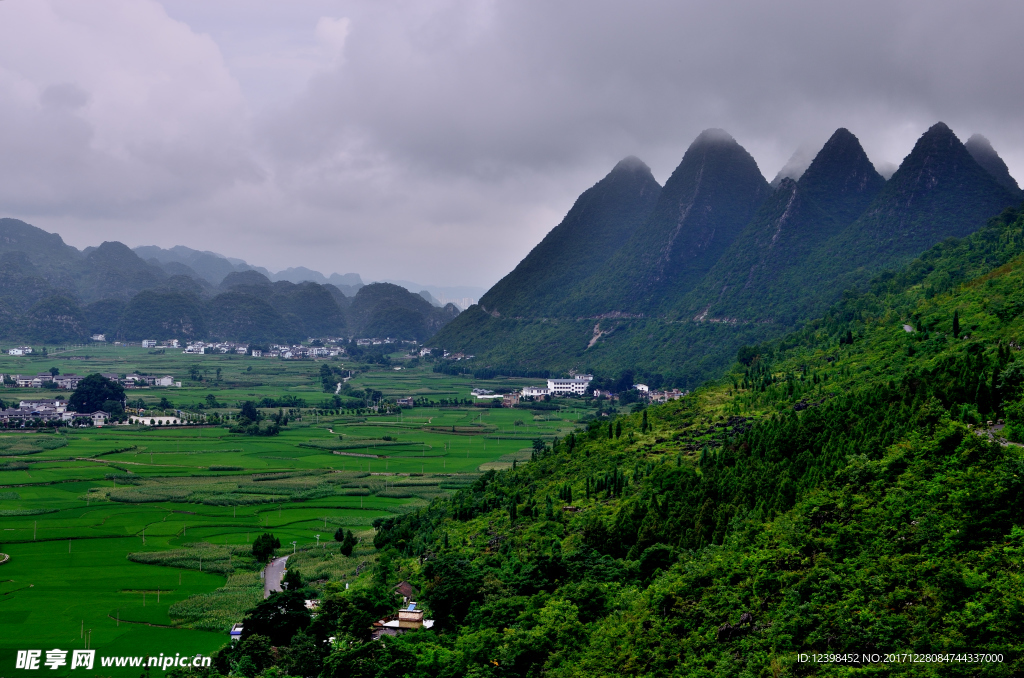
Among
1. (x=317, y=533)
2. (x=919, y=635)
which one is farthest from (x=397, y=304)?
(x=919, y=635)

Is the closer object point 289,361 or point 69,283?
point 289,361

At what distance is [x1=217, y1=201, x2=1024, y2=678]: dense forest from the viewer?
10.3 meters

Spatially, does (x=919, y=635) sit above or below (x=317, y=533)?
above

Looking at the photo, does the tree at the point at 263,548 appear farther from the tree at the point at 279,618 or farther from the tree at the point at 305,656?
the tree at the point at 305,656

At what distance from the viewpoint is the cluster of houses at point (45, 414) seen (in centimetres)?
5706

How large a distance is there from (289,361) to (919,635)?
10615cm

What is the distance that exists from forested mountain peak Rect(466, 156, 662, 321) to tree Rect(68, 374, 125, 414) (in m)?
53.3

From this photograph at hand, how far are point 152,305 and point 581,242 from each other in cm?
7445

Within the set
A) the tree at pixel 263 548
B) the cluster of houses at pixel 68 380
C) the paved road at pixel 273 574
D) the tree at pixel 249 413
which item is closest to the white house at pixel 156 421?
the tree at pixel 249 413

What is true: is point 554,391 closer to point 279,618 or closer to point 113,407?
point 113,407

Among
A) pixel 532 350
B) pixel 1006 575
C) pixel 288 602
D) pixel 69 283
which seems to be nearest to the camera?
pixel 1006 575

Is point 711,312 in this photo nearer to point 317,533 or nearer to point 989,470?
point 317,533

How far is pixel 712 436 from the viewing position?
83.7 ft

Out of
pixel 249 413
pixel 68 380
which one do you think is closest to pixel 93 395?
pixel 249 413
